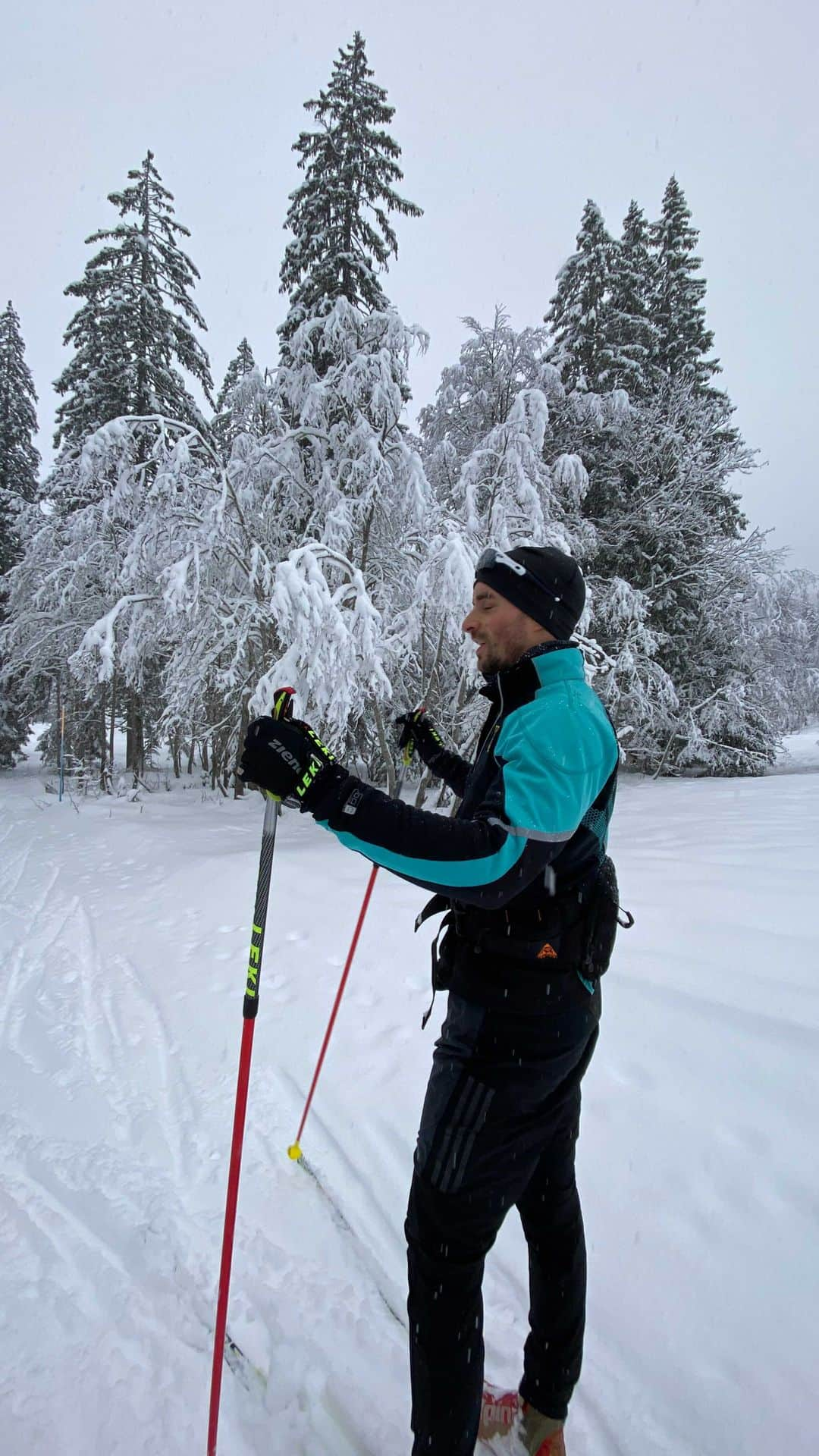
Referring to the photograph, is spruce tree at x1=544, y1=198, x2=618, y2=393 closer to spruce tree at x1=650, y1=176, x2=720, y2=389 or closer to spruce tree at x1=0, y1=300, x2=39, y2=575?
spruce tree at x1=650, y1=176, x2=720, y2=389

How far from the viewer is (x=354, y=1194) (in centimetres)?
268

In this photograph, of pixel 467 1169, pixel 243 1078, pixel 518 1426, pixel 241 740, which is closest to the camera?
pixel 467 1169

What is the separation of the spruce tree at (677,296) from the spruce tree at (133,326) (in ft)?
39.3

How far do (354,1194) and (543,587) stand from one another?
264 cm

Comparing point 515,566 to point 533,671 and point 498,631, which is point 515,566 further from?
point 533,671

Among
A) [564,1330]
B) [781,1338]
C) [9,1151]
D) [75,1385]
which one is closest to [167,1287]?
[75,1385]

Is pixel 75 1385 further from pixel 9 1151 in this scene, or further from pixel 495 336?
pixel 495 336

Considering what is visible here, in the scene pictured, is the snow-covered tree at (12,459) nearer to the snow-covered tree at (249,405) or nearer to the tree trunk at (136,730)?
the tree trunk at (136,730)

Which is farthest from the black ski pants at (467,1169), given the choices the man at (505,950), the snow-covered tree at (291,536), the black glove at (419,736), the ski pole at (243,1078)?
the snow-covered tree at (291,536)

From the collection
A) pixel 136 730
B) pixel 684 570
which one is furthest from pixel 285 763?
pixel 136 730

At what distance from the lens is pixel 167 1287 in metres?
2.25

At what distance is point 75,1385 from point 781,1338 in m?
2.13

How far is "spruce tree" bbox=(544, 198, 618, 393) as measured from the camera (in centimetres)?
1460

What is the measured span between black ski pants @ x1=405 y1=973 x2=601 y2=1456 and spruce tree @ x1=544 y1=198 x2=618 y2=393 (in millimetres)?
16023
